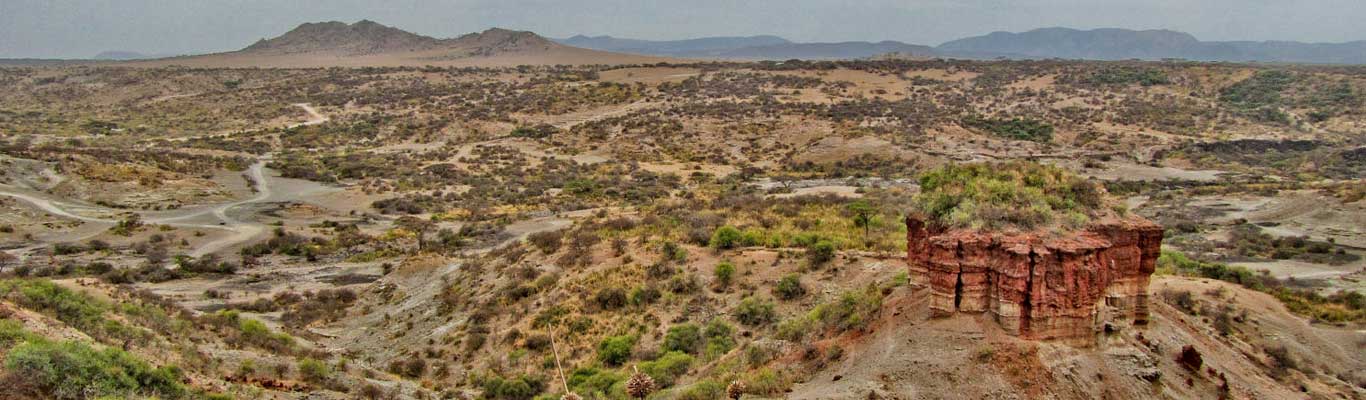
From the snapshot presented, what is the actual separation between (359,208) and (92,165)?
64.6 ft

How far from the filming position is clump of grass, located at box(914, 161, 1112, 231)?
1184cm

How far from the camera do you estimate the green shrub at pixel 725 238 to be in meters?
25.1

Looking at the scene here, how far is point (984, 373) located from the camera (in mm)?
10648

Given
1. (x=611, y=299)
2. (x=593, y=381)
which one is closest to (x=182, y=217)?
(x=611, y=299)

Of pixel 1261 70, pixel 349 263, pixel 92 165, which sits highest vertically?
pixel 1261 70

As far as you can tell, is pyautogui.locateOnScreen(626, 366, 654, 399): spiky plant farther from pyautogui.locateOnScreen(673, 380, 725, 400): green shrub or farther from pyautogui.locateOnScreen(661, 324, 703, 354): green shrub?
pyautogui.locateOnScreen(661, 324, 703, 354): green shrub

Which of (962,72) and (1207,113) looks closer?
(1207,113)

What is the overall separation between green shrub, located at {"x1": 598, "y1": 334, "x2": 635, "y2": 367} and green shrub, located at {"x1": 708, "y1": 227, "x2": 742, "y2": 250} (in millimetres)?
6509

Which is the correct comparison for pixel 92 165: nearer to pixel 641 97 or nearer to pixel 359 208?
pixel 359 208

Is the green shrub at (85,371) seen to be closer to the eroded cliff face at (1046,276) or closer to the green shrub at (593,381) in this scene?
the green shrub at (593,381)

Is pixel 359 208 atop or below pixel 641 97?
below

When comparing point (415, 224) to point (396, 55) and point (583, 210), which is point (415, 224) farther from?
point (396, 55)

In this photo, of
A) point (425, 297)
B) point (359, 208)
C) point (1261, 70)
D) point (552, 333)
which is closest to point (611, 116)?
point (359, 208)

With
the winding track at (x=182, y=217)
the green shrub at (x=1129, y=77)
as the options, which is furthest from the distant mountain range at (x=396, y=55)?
the winding track at (x=182, y=217)
